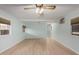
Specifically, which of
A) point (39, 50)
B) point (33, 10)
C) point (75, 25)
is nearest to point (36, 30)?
point (39, 50)

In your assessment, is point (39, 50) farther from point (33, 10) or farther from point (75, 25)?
point (75, 25)

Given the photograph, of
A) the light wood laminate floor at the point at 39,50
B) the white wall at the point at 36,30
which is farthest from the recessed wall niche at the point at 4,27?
the white wall at the point at 36,30

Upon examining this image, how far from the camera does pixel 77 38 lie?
4.44 metres

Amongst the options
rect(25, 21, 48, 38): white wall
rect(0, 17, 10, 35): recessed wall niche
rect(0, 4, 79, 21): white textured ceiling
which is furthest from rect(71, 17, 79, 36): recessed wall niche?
rect(25, 21, 48, 38): white wall

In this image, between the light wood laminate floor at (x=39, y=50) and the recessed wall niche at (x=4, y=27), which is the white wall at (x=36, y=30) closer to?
the light wood laminate floor at (x=39, y=50)

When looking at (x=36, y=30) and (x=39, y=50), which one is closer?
(x=39, y=50)

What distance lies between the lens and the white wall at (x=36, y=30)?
1003cm

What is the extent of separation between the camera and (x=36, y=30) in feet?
35.3

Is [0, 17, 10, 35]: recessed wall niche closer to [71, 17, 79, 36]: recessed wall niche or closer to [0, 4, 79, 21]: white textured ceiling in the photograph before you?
[0, 4, 79, 21]: white textured ceiling

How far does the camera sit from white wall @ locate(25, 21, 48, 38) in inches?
395

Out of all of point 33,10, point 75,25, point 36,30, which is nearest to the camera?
point 75,25
